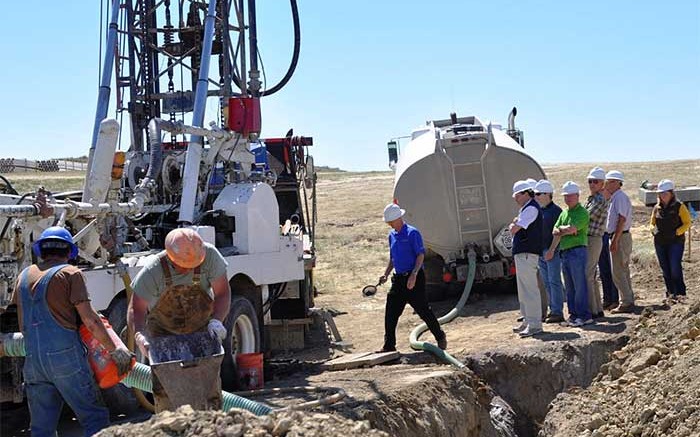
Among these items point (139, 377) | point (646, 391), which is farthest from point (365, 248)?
point (139, 377)

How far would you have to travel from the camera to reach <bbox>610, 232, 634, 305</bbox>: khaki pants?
12180 mm

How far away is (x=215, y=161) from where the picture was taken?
35.7ft

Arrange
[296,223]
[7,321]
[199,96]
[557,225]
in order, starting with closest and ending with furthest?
1. [7,321]
2. [199,96]
3. [557,225]
4. [296,223]

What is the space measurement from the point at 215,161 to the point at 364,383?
10.0 feet

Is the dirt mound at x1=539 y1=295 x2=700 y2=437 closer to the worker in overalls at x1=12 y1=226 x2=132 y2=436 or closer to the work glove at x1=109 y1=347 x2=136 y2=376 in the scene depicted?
the work glove at x1=109 y1=347 x2=136 y2=376

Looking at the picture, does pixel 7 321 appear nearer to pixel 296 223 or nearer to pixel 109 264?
pixel 109 264

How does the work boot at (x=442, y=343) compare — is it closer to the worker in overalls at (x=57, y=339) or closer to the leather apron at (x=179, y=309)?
the leather apron at (x=179, y=309)

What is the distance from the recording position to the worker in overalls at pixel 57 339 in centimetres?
618

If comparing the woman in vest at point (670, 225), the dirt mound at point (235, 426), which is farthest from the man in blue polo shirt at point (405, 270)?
the dirt mound at point (235, 426)

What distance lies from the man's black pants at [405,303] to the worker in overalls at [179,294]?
4.33m

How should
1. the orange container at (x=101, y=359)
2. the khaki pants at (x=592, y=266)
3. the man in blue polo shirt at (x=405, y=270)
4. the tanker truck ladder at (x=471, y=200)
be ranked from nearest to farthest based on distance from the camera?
the orange container at (x=101, y=359) → the man in blue polo shirt at (x=405, y=270) → the khaki pants at (x=592, y=266) → the tanker truck ladder at (x=471, y=200)

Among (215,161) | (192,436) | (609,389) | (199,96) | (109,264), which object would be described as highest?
(199,96)

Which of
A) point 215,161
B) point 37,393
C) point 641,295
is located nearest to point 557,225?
point 641,295

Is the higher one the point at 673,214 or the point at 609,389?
the point at 673,214
